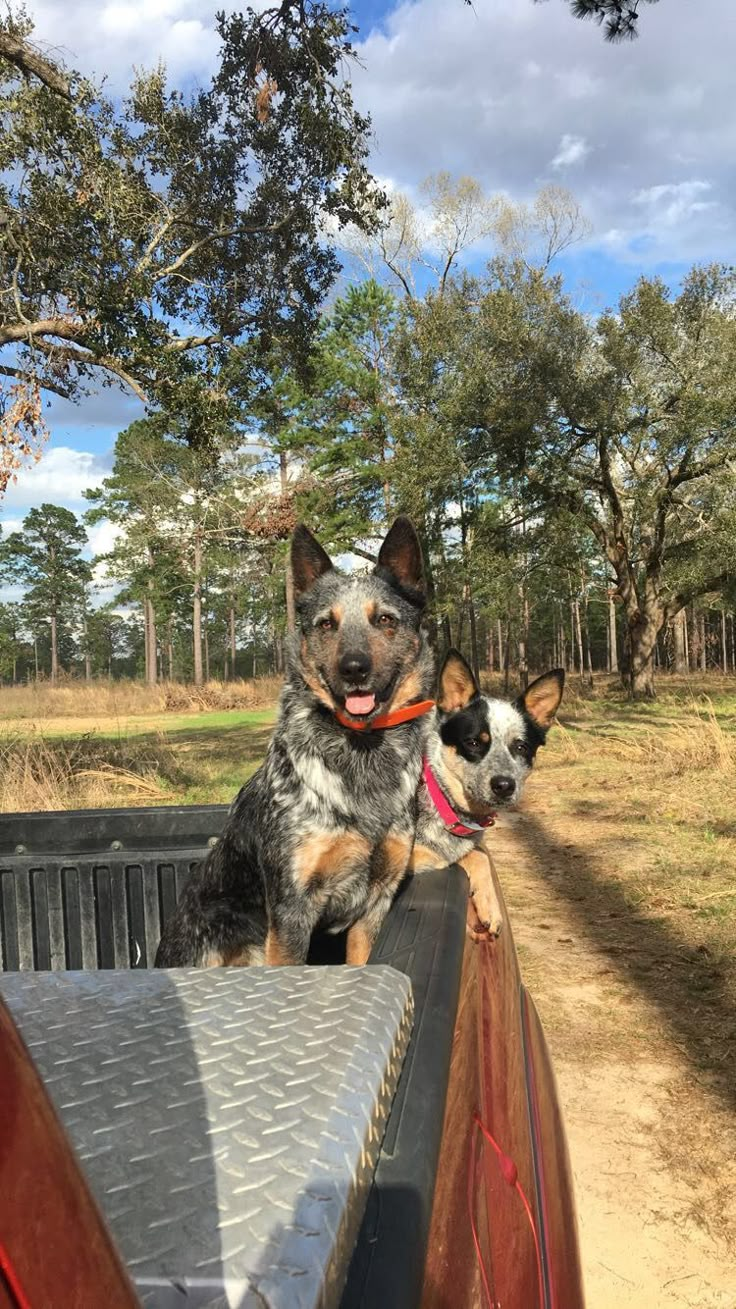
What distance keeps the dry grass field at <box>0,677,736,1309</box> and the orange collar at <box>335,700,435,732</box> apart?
73.9 inches

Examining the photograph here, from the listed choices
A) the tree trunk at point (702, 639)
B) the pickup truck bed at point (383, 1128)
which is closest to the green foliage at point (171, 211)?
the pickup truck bed at point (383, 1128)

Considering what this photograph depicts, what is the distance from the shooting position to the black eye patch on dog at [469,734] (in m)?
3.49

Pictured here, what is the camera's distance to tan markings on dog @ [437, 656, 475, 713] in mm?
3566

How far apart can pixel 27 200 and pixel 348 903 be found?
876 cm

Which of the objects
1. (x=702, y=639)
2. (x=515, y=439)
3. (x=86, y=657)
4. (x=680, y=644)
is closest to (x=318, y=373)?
(x=515, y=439)

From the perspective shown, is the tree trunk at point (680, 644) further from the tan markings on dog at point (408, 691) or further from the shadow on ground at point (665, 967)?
the tan markings on dog at point (408, 691)

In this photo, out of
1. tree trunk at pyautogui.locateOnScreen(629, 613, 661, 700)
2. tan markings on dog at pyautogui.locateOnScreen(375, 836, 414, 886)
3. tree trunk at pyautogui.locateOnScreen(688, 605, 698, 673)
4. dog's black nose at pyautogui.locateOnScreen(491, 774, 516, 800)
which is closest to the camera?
tan markings on dog at pyautogui.locateOnScreen(375, 836, 414, 886)

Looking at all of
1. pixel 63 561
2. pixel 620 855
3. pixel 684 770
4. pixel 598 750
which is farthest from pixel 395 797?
pixel 63 561

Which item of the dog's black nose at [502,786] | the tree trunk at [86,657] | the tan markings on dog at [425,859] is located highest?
the tree trunk at [86,657]

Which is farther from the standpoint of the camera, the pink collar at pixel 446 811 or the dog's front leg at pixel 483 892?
the pink collar at pixel 446 811

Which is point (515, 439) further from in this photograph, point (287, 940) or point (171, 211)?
point (287, 940)

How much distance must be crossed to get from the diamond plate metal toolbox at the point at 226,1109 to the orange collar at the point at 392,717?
4.45 feet

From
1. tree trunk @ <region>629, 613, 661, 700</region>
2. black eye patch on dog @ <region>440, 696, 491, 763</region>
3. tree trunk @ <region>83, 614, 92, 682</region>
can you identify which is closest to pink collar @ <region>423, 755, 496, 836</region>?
black eye patch on dog @ <region>440, 696, 491, 763</region>

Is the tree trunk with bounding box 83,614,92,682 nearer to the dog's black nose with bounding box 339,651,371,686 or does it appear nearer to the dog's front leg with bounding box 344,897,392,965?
the dog's black nose with bounding box 339,651,371,686
